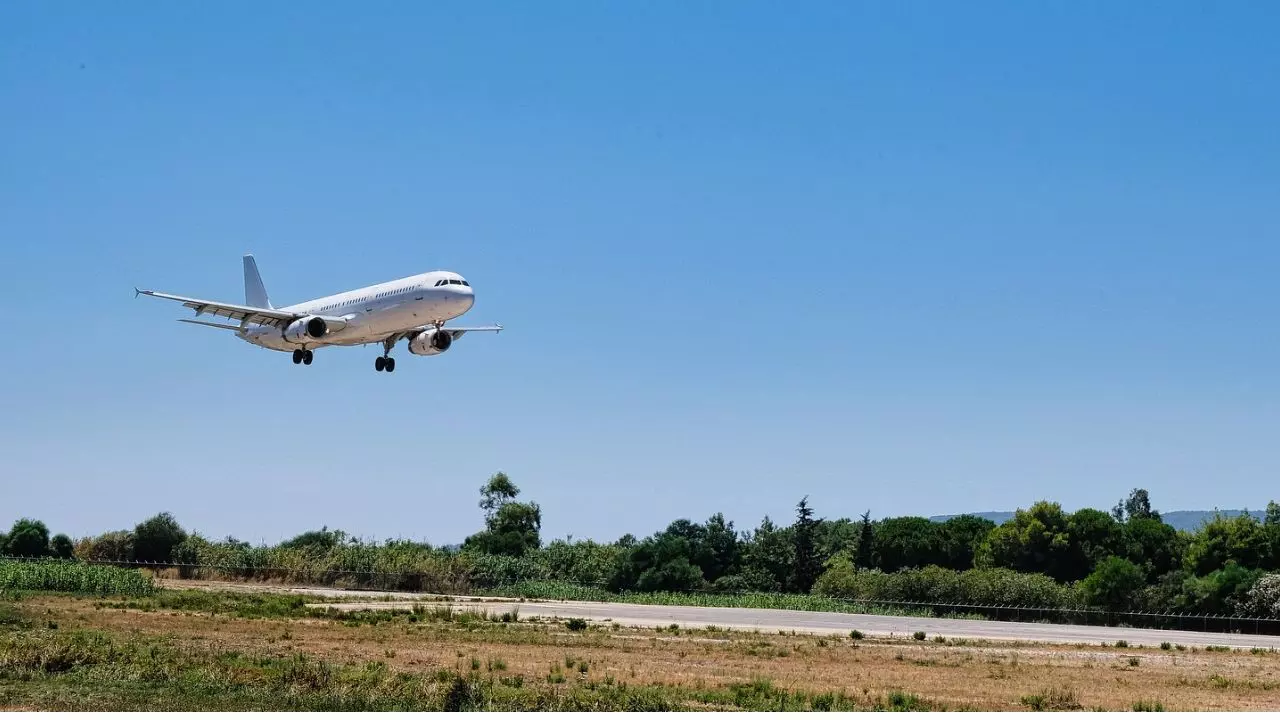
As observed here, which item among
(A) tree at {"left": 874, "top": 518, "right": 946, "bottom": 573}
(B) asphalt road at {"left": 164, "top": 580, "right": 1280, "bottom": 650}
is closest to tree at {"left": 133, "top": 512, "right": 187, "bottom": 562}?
(B) asphalt road at {"left": 164, "top": 580, "right": 1280, "bottom": 650}

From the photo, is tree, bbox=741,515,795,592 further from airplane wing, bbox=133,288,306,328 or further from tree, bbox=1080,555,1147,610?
airplane wing, bbox=133,288,306,328

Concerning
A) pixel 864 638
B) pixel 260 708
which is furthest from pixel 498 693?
pixel 864 638

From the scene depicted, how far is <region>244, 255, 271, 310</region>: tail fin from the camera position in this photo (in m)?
89.4

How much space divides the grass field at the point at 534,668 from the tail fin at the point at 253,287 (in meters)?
31.1

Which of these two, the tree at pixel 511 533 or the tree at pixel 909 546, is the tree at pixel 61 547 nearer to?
the tree at pixel 511 533

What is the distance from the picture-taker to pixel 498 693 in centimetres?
3045

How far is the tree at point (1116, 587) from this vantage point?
86500mm

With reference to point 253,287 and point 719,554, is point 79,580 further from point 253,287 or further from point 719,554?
point 719,554

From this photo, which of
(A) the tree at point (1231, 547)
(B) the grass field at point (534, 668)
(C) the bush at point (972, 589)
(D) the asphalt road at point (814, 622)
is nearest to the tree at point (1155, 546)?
(A) the tree at point (1231, 547)

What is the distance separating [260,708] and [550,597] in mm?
70622

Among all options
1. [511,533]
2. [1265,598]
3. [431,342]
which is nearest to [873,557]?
[511,533]

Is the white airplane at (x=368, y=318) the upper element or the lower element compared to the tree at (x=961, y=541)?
upper

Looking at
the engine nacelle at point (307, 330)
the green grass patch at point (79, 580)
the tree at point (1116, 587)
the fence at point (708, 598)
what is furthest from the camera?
the tree at point (1116, 587)

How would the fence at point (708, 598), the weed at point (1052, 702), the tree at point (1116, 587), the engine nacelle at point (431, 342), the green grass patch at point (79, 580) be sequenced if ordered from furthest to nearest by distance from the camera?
the tree at point (1116, 587)
the fence at point (708, 598)
the green grass patch at point (79, 580)
the engine nacelle at point (431, 342)
the weed at point (1052, 702)
